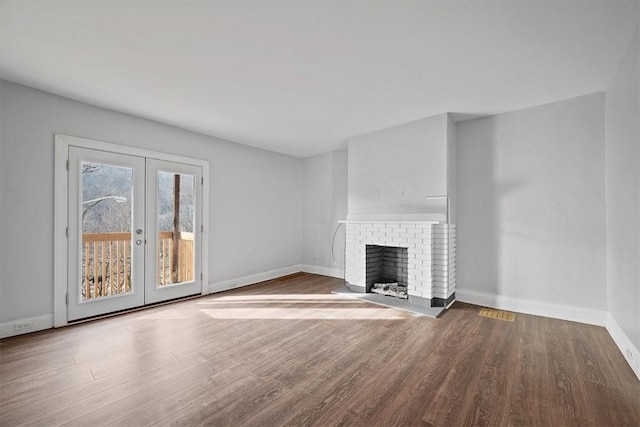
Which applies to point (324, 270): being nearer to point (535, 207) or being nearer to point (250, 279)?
point (250, 279)

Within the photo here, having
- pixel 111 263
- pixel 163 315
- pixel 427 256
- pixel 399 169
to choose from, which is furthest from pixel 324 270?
pixel 111 263

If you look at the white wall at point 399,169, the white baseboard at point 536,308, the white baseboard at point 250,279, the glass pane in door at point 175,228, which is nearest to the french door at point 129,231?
the glass pane in door at point 175,228

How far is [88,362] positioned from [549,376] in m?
3.75

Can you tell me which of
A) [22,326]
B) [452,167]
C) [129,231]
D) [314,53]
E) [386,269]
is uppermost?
[314,53]

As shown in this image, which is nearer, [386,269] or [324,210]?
[386,269]

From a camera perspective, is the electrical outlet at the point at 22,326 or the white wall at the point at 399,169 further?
the white wall at the point at 399,169

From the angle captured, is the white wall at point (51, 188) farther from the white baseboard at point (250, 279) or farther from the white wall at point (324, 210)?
the white wall at point (324, 210)

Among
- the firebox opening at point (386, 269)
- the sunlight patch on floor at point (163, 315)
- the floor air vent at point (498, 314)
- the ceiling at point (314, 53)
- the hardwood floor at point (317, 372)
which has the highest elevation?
the ceiling at point (314, 53)

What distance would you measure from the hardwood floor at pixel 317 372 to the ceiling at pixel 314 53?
2598 millimetres

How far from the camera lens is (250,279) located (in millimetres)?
5086

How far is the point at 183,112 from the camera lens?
3551mm

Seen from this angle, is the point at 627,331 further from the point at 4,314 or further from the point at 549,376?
the point at 4,314

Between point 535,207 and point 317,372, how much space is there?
3311mm

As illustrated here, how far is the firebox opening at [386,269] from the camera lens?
4.34m
